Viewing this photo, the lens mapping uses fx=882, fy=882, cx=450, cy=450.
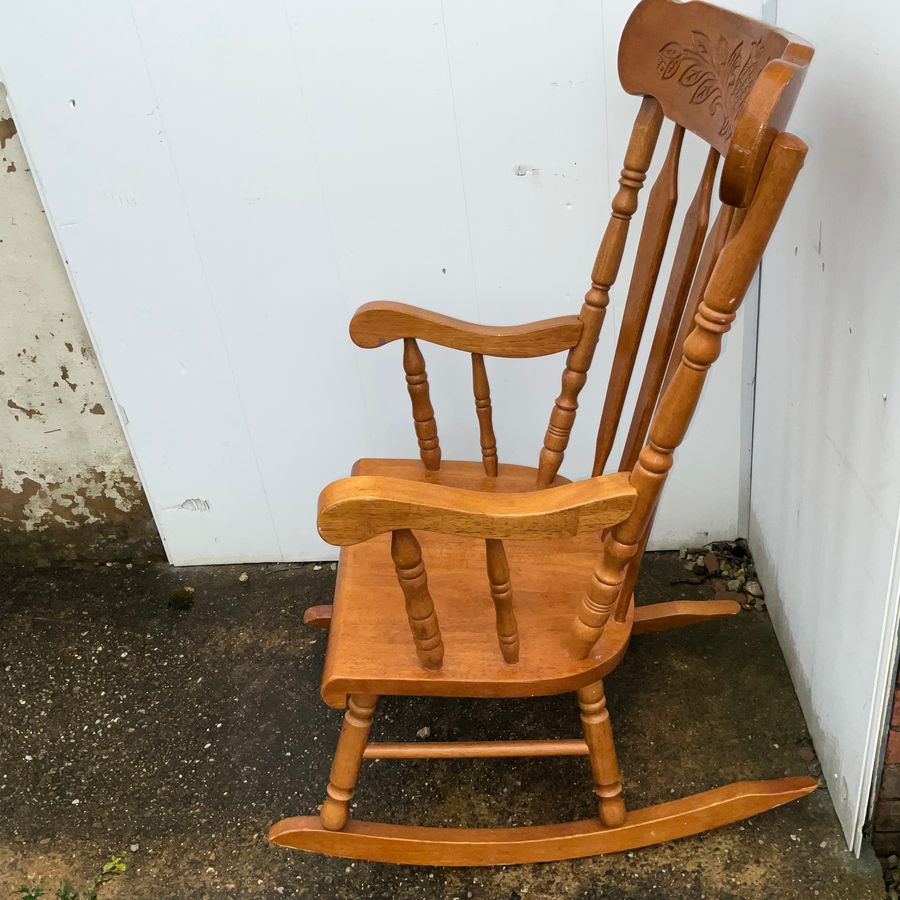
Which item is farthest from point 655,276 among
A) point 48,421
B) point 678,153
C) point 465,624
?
point 48,421

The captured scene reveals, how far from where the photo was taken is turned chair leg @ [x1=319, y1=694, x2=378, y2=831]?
4.04ft

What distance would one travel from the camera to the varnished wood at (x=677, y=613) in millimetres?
1673

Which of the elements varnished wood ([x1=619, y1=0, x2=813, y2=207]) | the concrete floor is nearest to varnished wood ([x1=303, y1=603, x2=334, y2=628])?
the concrete floor

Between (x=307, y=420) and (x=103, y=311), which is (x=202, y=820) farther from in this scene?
(x=103, y=311)

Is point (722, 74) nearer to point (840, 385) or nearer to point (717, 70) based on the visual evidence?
point (717, 70)

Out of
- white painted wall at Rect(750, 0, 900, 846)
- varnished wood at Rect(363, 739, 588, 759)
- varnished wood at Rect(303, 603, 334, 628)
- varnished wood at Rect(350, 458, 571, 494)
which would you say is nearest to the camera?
white painted wall at Rect(750, 0, 900, 846)

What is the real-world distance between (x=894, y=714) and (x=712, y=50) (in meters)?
0.90

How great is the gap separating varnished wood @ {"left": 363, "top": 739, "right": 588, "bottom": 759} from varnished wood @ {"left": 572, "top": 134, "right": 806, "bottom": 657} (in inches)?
10.5

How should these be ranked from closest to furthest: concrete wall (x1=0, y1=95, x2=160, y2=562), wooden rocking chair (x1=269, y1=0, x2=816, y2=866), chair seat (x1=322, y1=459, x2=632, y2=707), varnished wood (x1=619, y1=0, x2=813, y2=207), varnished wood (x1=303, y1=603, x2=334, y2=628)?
varnished wood (x1=619, y1=0, x2=813, y2=207), wooden rocking chair (x1=269, y1=0, x2=816, y2=866), chair seat (x1=322, y1=459, x2=632, y2=707), concrete wall (x1=0, y1=95, x2=160, y2=562), varnished wood (x1=303, y1=603, x2=334, y2=628)

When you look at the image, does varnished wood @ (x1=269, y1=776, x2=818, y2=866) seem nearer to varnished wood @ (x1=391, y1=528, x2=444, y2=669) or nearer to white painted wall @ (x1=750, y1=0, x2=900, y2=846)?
white painted wall @ (x1=750, y1=0, x2=900, y2=846)

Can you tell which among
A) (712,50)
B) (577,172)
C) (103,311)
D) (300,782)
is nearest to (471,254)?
(577,172)

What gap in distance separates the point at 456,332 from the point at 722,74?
1.69 ft

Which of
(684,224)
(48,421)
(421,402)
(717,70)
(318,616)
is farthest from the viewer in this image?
(48,421)

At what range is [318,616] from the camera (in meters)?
1.79
